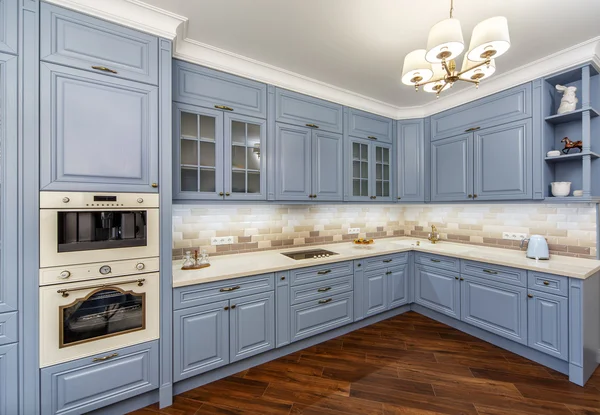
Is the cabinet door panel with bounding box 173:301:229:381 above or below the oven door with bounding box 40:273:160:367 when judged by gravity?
below

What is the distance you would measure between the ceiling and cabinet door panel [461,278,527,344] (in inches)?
84.5

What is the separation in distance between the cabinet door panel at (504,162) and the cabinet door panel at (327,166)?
1.55 m

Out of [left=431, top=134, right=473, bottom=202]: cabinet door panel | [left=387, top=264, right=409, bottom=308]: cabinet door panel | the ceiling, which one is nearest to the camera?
the ceiling

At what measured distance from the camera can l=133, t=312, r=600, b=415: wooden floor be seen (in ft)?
5.82

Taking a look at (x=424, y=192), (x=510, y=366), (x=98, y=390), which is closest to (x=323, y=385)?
(x=98, y=390)

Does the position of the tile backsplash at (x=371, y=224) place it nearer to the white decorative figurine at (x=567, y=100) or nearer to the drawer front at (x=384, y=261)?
the drawer front at (x=384, y=261)

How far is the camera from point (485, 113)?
281 cm

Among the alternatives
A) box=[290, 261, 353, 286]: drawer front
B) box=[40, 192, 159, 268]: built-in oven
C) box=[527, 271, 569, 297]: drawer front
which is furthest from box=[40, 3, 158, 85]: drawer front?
box=[527, 271, 569, 297]: drawer front

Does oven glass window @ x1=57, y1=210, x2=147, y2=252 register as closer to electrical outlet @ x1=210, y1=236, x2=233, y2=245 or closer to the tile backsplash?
the tile backsplash

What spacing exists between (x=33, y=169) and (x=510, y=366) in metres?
3.83

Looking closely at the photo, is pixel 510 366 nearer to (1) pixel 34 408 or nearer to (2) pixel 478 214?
(2) pixel 478 214

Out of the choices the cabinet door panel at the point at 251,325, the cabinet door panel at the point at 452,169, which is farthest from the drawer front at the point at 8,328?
the cabinet door panel at the point at 452,169

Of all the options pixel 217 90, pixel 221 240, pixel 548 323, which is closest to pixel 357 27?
pixel 217 90

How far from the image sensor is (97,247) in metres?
1.59
